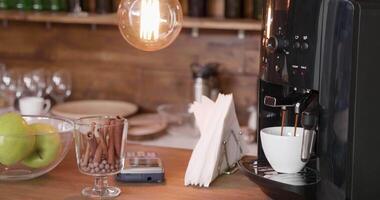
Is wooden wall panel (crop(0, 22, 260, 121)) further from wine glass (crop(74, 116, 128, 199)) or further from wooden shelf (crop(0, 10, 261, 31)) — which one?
wine glass (crop(74, 116, 128, 199))

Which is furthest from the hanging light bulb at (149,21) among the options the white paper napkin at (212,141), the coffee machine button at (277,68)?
the coffee machine button at (277,68)

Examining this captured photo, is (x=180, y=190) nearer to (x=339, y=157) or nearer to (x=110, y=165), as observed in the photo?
(x=110, y=165)

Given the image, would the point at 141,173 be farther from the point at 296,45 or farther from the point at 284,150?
the point at 296,45

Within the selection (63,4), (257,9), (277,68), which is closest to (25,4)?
(63,4)

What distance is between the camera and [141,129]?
2281 mm

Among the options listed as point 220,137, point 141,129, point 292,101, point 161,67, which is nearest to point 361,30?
point 292,101

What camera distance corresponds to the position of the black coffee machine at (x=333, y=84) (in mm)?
1003

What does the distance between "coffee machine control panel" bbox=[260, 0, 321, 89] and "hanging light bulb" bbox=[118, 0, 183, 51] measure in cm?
23

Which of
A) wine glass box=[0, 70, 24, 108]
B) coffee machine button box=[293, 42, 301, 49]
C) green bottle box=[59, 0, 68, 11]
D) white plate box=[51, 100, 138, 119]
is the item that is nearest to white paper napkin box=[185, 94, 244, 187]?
coffee machine button box=[293, 42, 301, 49]

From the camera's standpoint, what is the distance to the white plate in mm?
2516

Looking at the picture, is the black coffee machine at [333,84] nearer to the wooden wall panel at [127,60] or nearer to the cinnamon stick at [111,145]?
the cinnamon stick at [111,145]

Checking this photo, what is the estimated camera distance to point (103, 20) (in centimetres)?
245

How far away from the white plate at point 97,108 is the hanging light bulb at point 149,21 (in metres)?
1.18

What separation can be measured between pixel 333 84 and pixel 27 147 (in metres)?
0.59
